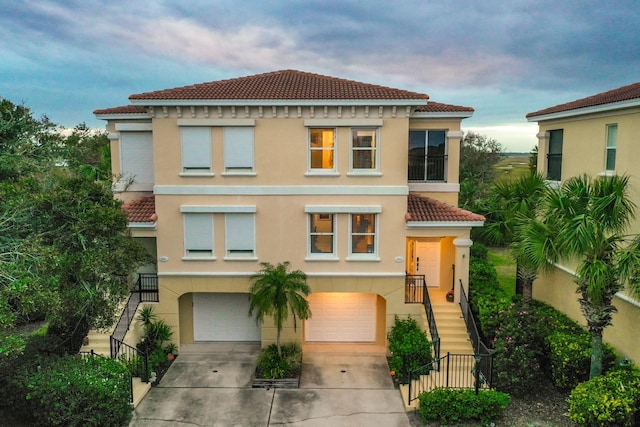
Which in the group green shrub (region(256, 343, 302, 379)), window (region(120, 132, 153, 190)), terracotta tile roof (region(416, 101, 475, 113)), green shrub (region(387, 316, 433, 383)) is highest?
terracotta tile roof (region(416, 101, 475, 113))

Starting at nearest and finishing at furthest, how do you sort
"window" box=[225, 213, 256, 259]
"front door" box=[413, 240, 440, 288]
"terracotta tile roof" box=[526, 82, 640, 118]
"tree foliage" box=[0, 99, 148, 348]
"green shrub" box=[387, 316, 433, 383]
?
"tree foliage" box=[0, 99, 148, 348]
"terracotta tile roof" box=[526, 82, 640, 118]
"green shrub" box=[387, 316, 433, 383]
"window" box=[225, 213, 256, 259]
"front door" box=[413, 240, 440, 288]

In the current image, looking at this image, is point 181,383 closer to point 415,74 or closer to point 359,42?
point 359,42

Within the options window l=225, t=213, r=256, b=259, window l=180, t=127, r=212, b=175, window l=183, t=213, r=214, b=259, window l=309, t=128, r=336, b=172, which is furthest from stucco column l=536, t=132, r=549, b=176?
window l=183, t=213, r=214, b=259

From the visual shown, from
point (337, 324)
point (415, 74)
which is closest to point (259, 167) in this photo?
point (337, 324)

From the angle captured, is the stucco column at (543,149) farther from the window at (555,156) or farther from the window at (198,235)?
the window at (198,235)

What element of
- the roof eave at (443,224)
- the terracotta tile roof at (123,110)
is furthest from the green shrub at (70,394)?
the roof eave at (443,224)

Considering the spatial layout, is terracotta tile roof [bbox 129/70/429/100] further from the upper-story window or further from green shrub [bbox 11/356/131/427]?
green shrub [bbox 11/356/131/427]
